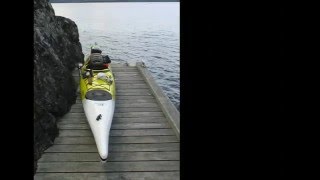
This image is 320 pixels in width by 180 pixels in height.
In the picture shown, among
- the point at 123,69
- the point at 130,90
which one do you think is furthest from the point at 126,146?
the point at 123,69

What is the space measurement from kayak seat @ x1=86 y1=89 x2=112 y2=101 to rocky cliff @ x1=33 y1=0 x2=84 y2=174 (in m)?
0.76

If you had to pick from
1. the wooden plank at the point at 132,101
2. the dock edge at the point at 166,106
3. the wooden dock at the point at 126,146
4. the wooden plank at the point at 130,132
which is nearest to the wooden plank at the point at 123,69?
the dock edge at the point at 166,106

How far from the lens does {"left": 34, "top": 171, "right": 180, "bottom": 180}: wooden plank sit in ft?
19.6

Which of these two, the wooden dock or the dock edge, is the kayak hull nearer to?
the wooden dock

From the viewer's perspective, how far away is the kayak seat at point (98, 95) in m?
8.27

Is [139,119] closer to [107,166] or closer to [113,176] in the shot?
[107,166]

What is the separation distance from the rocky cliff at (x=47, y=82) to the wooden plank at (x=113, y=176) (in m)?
0.40

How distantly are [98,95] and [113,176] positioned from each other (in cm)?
283

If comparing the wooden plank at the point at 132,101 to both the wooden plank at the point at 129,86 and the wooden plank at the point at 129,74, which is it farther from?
the wooden plank at the point at 129,74

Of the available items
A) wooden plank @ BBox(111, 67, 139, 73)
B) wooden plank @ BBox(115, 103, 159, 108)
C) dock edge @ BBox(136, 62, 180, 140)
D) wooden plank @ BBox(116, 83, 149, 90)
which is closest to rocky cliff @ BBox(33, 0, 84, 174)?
wooden plank @ BBox(115, 103, 159, 108)

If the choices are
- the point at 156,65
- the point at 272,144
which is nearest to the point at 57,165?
the point at 272,144

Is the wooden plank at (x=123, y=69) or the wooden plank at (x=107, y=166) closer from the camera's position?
the wooden plank at (x=107, y=166)

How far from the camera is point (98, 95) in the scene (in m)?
8.44
